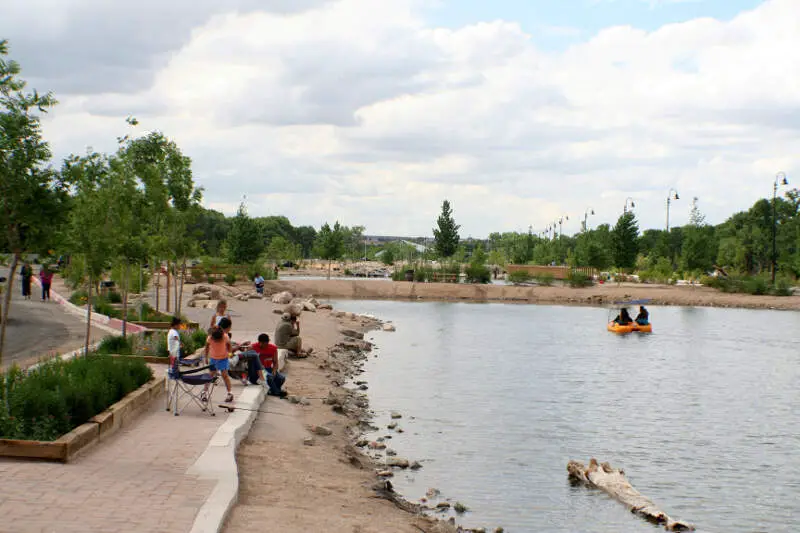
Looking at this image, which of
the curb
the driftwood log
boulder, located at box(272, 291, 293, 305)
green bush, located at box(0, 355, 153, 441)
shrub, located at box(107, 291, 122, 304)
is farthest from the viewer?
boulder, located at box(272, 291, 293, 305)

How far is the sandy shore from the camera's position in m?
9.76

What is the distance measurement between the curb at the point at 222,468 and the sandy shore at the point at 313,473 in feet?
0.65

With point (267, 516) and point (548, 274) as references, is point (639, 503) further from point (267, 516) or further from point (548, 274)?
point (548, 274)

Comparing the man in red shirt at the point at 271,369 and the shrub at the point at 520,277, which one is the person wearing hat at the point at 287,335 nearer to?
the man in red shirt at the point at 271,369

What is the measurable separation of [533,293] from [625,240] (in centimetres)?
1208

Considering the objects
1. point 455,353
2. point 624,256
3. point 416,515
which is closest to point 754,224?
point 624,256

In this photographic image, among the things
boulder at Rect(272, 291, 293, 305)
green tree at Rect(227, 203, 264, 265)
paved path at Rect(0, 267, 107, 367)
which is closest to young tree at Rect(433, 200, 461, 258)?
green tree at Rect(227, 203, 264, 265)

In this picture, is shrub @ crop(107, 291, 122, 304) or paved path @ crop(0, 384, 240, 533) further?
shrub @ crop(107, 291, 122, 304)

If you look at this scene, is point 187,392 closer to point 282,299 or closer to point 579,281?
point 282,299

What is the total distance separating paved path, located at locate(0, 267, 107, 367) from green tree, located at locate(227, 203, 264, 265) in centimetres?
3777

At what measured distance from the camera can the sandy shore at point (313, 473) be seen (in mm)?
9758

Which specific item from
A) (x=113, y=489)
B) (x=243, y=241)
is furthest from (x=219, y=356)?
(x=243, y=241)

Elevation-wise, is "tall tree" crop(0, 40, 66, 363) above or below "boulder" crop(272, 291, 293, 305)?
above

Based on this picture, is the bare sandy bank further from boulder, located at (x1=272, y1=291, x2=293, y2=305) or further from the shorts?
the shorts
